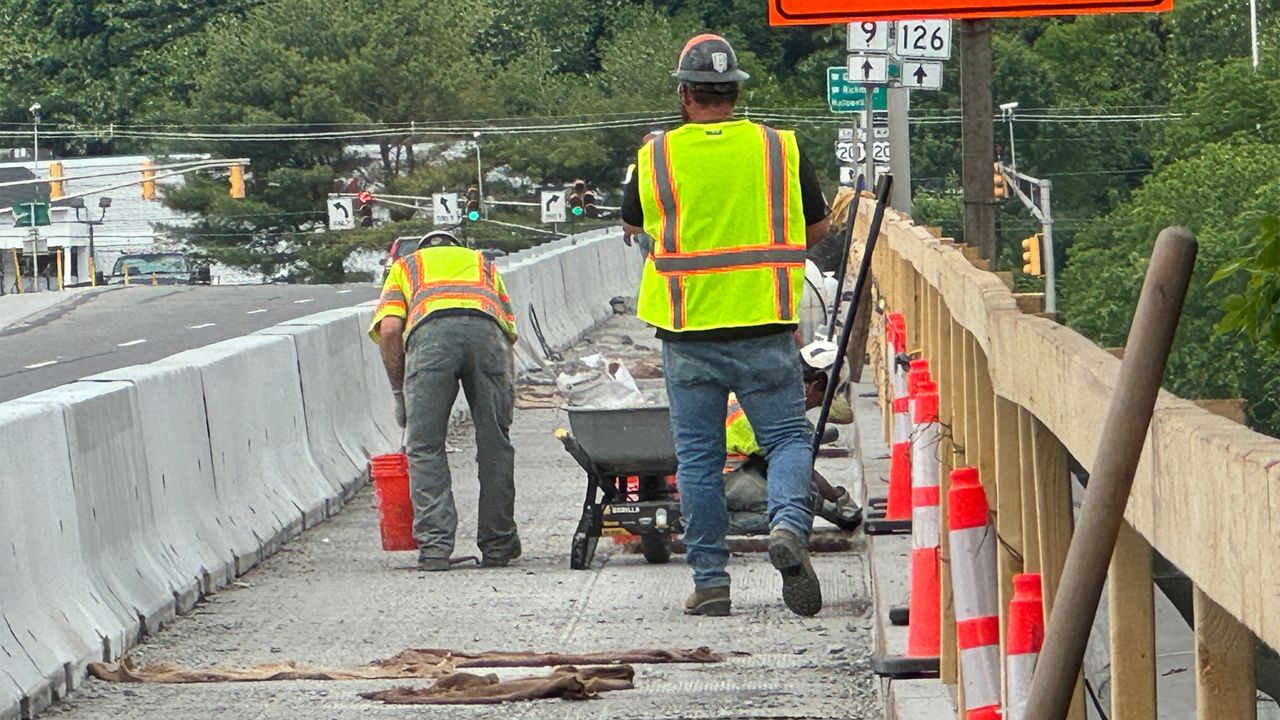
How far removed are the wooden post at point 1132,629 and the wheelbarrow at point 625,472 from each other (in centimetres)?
754

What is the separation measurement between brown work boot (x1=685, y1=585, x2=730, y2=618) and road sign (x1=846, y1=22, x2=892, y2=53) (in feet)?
49.1

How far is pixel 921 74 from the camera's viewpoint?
24.6m

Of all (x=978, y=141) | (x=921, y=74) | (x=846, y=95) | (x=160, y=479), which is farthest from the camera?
(x=846, y=95)

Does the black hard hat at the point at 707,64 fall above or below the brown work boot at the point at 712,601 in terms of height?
above

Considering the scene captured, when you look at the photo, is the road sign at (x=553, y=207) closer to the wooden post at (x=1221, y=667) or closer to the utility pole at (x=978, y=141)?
the utility pole at (x=978, y=141)

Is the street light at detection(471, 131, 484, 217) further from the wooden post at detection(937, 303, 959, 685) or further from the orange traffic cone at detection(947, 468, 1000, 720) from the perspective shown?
the orange traffic cone at detection(947, 468, 1000, 720)

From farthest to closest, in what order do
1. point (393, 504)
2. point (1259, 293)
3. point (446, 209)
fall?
1. point (446, 209)
2. point (393, 504)
3. point (1259, 293)

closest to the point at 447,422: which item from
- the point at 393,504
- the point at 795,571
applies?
the point at 393,504


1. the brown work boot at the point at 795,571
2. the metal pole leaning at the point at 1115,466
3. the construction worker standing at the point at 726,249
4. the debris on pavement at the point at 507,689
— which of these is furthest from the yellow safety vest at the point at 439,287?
the metal pole leaning at the point at 1115,466

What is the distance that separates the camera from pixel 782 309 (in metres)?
8.76

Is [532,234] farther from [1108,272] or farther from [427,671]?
[427,671]

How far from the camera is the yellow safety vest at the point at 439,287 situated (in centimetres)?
1166

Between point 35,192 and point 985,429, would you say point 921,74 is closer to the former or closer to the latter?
point 985,429

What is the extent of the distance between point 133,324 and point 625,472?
36544 mm
